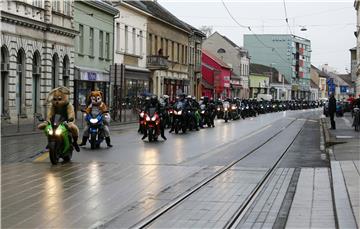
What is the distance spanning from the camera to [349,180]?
499 inches

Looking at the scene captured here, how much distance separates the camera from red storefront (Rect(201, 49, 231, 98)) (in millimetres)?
92981

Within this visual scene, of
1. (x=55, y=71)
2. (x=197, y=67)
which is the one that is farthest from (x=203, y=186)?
(x=197, y=67)

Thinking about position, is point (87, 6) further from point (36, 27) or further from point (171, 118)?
point (171, 118)

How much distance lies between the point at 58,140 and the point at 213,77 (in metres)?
79.4

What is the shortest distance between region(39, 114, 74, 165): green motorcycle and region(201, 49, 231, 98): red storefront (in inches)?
2910

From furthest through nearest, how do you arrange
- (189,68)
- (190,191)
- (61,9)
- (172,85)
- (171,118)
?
1. (189,68)
2. (172,85)
3. (61,9)
4. (171,118)
5. (190,191)

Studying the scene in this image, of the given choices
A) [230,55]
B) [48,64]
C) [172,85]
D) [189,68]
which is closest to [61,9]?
[48,64]

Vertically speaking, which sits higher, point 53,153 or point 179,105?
point 179,105

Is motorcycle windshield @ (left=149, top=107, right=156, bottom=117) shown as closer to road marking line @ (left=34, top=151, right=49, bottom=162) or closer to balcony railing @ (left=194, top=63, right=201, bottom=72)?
road marking line @ (left=34, top=151, right=49, bottom=162)

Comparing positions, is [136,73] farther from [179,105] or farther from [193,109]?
[179,105]

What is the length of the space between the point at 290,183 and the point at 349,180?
3.36ft

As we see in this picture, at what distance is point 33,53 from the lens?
129 feet

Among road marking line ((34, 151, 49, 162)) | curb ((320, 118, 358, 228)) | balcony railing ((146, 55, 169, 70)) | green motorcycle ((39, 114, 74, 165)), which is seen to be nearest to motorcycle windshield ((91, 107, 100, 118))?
road marking line ((34, 151, 49, 162))

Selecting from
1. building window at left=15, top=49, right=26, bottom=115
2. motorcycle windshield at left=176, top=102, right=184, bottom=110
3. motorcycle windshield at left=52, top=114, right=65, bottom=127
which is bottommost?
motorcycle windshield at left=52, top=114, right=65, bottom=127
